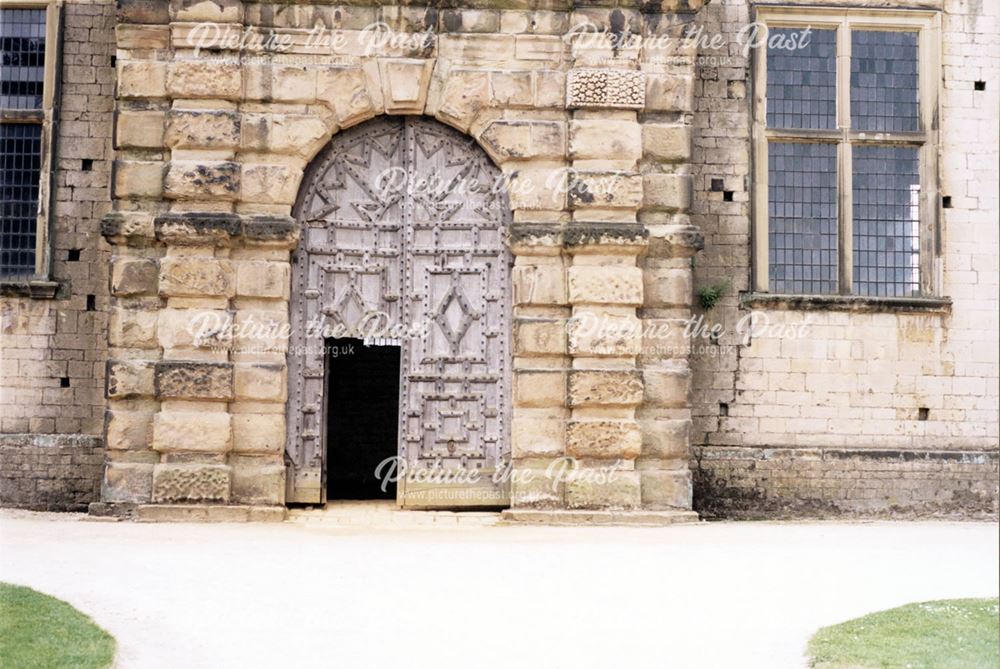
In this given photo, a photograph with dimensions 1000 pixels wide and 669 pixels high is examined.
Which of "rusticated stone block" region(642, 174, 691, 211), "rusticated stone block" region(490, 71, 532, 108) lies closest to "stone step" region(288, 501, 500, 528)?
"rusticated stone block" region(642, 174, 691, 211)

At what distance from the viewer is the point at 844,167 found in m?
14.4

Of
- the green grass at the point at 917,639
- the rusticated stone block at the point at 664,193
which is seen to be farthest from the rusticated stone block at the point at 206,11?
the green grass at the point at 917,639

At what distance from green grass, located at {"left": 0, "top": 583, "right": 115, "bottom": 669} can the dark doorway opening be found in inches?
440

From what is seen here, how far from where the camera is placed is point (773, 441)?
14.0 m

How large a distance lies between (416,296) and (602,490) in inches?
115

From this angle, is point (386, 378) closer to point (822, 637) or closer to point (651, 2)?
point (651, 2)

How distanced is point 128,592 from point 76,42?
8187 mm

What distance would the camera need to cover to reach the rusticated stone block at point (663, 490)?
40.5 ft

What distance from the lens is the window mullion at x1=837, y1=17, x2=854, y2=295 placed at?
14.3 m

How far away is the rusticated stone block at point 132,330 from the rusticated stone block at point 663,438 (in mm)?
5290

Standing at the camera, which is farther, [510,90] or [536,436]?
[510,90]

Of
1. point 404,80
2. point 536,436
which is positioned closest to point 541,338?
point 536,436

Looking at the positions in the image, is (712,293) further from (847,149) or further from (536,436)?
(536,436)

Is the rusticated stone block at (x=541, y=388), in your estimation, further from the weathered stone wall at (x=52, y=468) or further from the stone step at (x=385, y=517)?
the weathered stone wall at (x=52, y=468)
